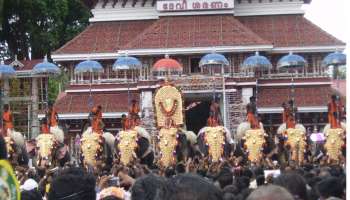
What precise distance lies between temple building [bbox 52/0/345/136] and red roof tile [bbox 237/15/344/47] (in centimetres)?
4

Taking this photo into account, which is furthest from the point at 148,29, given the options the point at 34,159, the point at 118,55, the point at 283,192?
the point at 283,192

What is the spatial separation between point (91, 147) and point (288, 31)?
14529mm

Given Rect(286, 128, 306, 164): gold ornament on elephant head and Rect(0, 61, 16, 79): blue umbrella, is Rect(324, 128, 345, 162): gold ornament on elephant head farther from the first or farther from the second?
Rect(0, 61, 16, 79): blue umbrella

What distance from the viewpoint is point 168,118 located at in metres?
20.4

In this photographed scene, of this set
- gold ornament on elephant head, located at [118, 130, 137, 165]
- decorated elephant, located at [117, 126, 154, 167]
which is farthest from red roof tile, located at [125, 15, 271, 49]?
gold ornament on elephant head, located at [118, 130, 137, 165]

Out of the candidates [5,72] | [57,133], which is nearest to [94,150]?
[57,133]

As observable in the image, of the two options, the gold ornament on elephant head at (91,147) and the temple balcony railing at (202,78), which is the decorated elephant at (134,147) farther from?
the temple balcony railing at (202,78)

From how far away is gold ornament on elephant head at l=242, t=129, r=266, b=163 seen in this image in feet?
64.2

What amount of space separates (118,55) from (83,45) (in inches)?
72.4

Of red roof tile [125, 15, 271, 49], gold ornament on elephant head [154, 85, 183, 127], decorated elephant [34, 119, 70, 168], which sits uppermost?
red roof tile [125, 15, 271, 49]

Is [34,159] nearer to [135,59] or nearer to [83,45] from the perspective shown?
[135,59]

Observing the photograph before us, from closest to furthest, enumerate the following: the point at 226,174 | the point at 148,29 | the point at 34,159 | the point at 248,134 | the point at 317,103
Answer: the point at 226,174
the point at 248,134
the point at 34,159
the point at 317,103
the point at 148,29

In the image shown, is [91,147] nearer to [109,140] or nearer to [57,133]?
[109,140]

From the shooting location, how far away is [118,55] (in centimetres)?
3102
